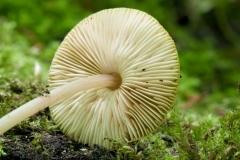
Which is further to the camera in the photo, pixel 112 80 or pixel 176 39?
pixel 176 39

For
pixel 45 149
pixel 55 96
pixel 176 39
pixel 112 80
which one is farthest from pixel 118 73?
pixel 176 39

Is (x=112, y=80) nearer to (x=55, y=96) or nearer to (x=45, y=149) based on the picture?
(x=55, y=96)

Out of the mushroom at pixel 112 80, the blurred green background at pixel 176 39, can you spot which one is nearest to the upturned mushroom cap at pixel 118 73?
the mushroom at pixel 112 80

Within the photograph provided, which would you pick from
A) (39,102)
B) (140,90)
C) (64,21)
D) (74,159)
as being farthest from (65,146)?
(64,21)

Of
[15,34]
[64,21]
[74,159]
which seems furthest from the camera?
[64,21]

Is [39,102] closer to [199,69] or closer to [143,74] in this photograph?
[143,74]

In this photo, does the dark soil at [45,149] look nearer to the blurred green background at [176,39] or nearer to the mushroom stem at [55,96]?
the mushroom stem at [55,96]
